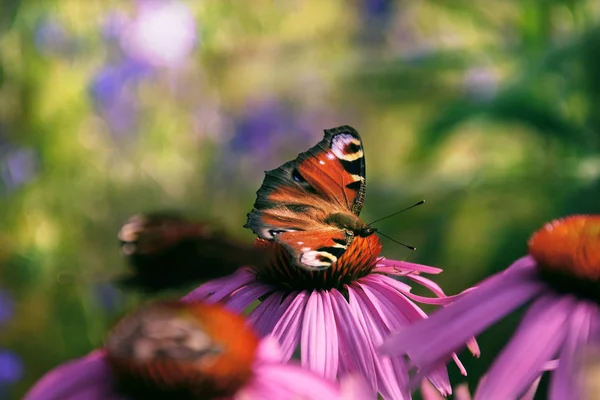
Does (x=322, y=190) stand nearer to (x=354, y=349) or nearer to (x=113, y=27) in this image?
(x=354, y=349)

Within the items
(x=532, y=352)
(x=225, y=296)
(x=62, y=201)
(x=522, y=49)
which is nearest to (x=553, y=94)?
(x=522, y=49)

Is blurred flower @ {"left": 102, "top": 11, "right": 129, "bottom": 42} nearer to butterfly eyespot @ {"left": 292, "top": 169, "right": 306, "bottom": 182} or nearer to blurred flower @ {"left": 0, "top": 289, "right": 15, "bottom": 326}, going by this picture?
blurred flower @ {"left": 0, "top": 289, "right": 15, "bottom": 326}

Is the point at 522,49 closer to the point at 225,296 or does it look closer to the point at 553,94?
the point at 553,94

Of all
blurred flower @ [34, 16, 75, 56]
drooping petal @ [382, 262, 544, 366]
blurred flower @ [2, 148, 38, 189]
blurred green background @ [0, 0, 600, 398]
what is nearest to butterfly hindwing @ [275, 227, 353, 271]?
drooping petal @ [382, 262, 544, 366]

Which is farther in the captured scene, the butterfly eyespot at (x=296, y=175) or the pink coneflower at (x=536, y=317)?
the butterfly eyespot at (x=296, y=175)

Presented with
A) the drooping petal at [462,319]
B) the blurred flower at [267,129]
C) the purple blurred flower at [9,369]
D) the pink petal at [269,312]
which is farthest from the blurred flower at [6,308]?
the drooping petal at [462,319]

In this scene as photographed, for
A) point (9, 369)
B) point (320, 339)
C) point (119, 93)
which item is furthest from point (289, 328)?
point (119, 93)

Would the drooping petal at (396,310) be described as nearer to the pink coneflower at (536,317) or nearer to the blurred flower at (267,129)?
the pink coneflower at (536,317)
